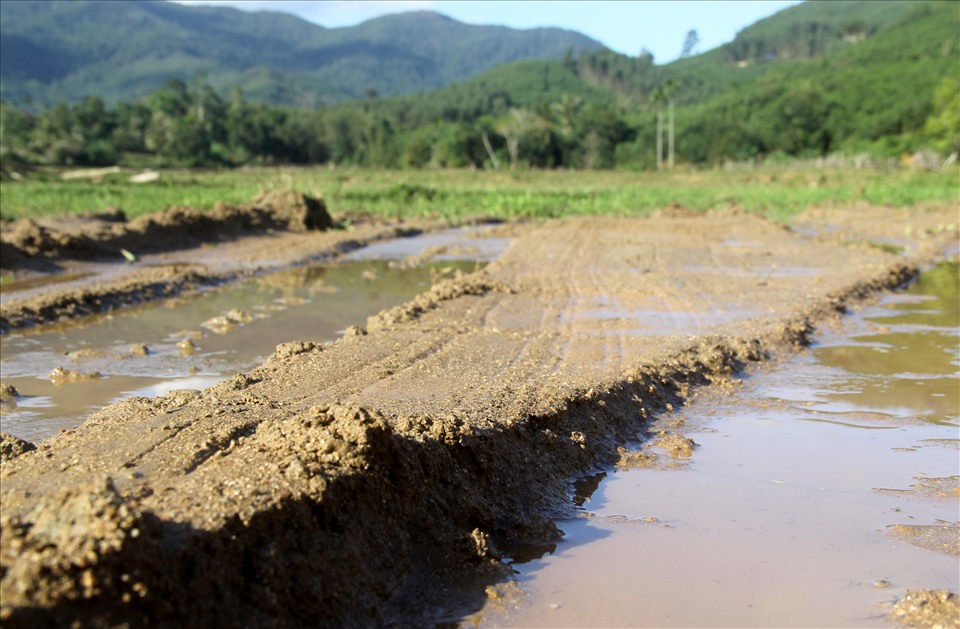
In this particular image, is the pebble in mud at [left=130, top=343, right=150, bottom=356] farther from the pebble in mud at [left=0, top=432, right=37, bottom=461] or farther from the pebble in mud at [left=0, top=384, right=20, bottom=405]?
the pebble in mud at [left=0, top=432, right=37, bottom=461]

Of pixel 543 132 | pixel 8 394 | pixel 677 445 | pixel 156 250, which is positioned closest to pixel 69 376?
pixel 8 394

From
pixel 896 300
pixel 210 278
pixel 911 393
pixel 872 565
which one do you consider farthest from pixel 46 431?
pixel 896 300

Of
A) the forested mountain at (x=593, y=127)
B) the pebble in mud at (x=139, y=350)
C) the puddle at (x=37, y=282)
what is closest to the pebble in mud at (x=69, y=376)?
the pebble in mud at (x=139, y=350)

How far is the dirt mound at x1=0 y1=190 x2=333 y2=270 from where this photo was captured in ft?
52.6

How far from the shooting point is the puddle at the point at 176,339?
7477 mm

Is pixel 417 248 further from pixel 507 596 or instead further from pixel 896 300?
pixel 507 596

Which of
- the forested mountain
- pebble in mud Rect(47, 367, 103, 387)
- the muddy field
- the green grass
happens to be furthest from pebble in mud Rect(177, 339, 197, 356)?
the forested mountain

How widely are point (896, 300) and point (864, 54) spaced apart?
324ft

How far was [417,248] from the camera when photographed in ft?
68.8

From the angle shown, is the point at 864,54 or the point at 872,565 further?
the point at 864,54

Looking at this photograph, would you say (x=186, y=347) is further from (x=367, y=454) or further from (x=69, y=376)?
(x=367, y=454)

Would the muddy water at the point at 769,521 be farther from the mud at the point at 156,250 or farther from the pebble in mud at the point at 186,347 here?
the mud at the point at 156,250

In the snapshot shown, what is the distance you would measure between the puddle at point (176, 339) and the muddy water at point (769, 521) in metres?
3.79

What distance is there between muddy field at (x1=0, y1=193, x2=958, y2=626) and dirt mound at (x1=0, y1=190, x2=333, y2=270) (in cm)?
328
